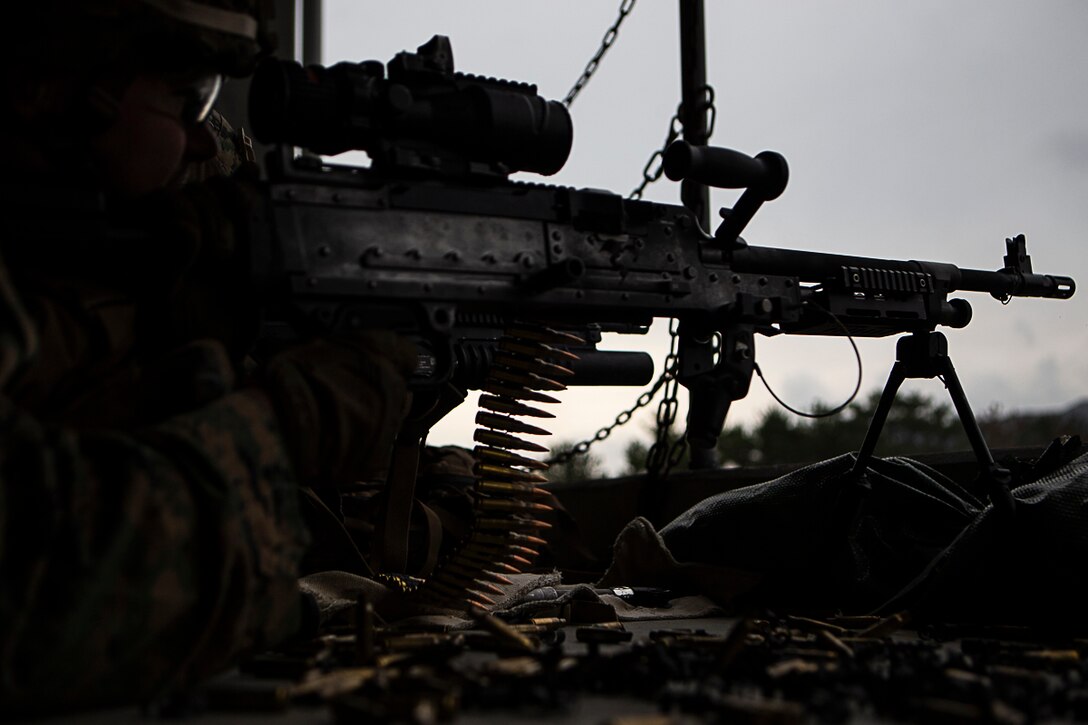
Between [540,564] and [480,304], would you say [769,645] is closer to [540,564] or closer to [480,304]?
[480,304]

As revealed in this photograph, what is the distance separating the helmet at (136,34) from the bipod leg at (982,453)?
167cm

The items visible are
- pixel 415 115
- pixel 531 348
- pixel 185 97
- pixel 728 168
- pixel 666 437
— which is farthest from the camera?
pixel 666 437

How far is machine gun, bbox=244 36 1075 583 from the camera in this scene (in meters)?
1.73

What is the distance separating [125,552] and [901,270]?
76.2 inches

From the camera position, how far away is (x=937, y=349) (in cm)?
230

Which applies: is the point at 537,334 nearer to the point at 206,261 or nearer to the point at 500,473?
the point at 500,473

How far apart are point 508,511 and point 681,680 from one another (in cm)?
90

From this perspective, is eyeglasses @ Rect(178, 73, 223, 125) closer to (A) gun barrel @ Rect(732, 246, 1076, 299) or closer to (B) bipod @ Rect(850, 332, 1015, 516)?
(A) gun barrel @ Rect(732, 246, 1076, 299)

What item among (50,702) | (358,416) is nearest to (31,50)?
(358,416)

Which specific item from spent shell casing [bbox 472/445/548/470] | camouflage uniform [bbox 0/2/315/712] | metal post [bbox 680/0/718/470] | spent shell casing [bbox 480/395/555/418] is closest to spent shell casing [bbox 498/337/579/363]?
spent shell casing [bbox 480/395/555/418]

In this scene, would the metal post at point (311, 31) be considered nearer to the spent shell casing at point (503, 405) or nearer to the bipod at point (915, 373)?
the spent shell casing at point (503, 405)

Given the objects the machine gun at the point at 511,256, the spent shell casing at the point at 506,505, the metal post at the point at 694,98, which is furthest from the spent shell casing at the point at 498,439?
the metal post at the point at 694,98

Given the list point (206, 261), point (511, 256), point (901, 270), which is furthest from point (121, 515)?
point (901, 270)

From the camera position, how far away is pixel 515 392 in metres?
2.27
